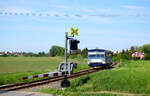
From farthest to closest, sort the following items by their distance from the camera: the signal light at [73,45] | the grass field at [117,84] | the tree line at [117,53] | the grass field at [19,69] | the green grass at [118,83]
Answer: the tree line at [117,53] → the grass field at [19,69] → the green grass at [118,83] → the signal light at [73,45] → the grass field at [117,84]

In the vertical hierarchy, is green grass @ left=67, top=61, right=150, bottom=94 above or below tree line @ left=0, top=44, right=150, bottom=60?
below

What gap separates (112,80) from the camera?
52.3 ft

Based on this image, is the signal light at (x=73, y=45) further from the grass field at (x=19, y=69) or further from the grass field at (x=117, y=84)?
the grass field at (x=19, y=69)

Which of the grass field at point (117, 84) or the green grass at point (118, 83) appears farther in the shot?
the green grass at point (118, 83)

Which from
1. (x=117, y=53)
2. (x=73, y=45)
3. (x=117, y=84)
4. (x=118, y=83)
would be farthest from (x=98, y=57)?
(x=117, y=53)

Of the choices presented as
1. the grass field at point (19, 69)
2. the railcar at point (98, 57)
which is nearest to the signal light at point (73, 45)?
the grass field at point (19, 69)

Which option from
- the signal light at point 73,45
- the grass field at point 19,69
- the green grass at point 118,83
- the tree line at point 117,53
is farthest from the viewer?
the tree line at point 117,53

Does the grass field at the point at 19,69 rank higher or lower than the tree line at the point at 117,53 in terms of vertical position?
lower

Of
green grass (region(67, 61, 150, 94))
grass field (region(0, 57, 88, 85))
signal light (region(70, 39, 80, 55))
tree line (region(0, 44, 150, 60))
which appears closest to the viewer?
signal light (region(70, 39, 80, 55))

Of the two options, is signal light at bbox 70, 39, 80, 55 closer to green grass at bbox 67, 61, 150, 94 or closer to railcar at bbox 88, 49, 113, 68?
green grass at bbox 67, 61, 150, 94

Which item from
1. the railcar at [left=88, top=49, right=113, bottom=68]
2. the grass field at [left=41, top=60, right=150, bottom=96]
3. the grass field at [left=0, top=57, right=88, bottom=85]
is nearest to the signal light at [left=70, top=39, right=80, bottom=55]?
the grass field at [left=41, top=60, right=150, bottom=96]

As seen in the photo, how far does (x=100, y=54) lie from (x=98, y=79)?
1374 centimetres

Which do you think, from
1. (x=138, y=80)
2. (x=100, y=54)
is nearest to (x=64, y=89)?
(x=138, y=80)

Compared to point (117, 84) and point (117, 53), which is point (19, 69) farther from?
point (117, 53)
